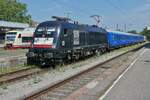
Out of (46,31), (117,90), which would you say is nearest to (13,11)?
(46,31)

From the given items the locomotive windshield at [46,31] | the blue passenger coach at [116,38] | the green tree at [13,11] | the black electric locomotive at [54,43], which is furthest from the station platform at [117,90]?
the green tree at [13,11]

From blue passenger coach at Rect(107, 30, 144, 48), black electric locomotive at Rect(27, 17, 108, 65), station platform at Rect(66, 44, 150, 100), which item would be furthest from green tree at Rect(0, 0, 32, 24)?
station platform at Rect(66, 44, 150, 100)

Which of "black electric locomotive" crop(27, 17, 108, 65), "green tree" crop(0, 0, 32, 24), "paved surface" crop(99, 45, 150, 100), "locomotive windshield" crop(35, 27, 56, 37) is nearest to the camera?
"paved surface" crop(99, 45, 150, 100)

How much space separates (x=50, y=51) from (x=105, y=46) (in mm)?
18615

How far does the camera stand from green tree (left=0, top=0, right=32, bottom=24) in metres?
112

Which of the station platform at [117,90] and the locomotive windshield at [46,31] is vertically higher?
the locomotive windshield at [46,31]

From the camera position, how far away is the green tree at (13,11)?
112188mm

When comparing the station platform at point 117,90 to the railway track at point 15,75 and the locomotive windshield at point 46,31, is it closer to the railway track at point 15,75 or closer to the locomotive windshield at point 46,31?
→ the railway track at point 15,75

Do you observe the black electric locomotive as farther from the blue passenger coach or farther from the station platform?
the blue passenger coach

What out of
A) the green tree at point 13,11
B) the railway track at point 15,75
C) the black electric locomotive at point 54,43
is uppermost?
the green tree at point 13,11

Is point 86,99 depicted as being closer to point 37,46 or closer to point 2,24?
point 37,46

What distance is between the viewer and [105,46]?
39.7m

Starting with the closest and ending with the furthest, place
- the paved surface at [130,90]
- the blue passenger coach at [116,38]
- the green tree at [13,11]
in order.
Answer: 1. the paved surface at [130,90]
2. the blue passenger coach at [116,38]
3. the green tree at [13,11]

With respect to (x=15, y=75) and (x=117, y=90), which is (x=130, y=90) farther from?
(x=15, y=75)
